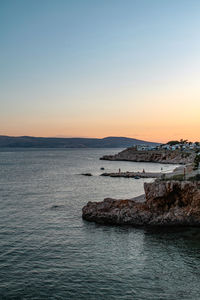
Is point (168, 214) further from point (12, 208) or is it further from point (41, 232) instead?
point (12, 208)

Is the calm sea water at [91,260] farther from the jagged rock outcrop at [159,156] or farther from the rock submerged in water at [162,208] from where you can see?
the jagged rock outcrop at [159,156]

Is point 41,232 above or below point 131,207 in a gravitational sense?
below

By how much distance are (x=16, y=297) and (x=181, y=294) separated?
9.12 metres

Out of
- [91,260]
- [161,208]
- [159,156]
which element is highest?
[159,156]

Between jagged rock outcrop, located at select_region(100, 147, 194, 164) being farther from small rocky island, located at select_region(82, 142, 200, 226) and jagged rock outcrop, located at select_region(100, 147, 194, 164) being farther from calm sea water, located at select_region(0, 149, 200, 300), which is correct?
calm sea water, located at select_region(0, 149, 200, 300)

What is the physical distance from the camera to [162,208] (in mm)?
28281

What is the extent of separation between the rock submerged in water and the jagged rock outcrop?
8164cm

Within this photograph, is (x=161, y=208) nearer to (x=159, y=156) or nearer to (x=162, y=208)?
(x=162, y=208)

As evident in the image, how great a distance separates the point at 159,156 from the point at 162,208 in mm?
112777

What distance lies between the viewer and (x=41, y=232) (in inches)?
1040

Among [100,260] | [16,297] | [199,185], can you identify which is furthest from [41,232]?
[199,185]

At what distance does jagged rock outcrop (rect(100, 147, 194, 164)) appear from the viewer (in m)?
118

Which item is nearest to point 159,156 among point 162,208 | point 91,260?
point 162,208

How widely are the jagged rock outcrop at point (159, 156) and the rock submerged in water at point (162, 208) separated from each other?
268ft
